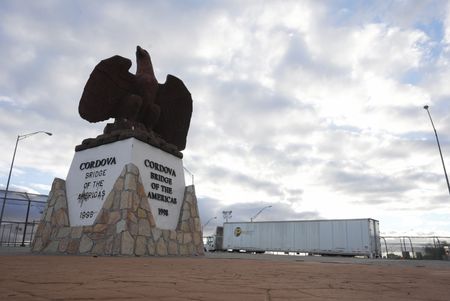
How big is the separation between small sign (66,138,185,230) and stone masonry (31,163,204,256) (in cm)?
30

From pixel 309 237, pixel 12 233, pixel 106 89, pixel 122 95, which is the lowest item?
pixel 12 233

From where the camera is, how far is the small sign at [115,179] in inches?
433

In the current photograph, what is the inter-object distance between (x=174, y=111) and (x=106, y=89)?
2830 millimetres

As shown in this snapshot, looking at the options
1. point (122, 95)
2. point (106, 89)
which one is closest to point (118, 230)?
point (122, 95)

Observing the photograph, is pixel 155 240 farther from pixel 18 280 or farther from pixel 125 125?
pixel 18 280

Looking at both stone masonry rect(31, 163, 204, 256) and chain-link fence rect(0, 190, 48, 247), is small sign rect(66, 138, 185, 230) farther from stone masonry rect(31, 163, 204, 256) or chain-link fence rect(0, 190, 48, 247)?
chain-link fence rect(0, 190, 48, 247)

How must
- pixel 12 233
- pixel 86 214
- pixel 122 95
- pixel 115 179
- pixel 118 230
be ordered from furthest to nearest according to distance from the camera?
pixel 12 233, pixel 122 95, pixel 86 214, pixel 115 179, pixel 118 230

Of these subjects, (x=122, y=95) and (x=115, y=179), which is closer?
(x=115, y=179)

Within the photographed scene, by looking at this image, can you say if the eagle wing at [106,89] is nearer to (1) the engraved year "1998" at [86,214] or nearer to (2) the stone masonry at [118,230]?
(2) the stone masonry at [118,230]

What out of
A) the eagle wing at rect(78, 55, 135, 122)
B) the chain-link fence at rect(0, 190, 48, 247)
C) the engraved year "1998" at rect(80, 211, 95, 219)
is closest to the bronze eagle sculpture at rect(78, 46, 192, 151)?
the eagle wing at rect(78, 55, 135, 122)

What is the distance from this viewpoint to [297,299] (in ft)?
9.36

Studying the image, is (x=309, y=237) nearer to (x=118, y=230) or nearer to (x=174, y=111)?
(x=174, y=111)

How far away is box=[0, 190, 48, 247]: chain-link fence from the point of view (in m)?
26.0

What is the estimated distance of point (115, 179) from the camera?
35.6ft
